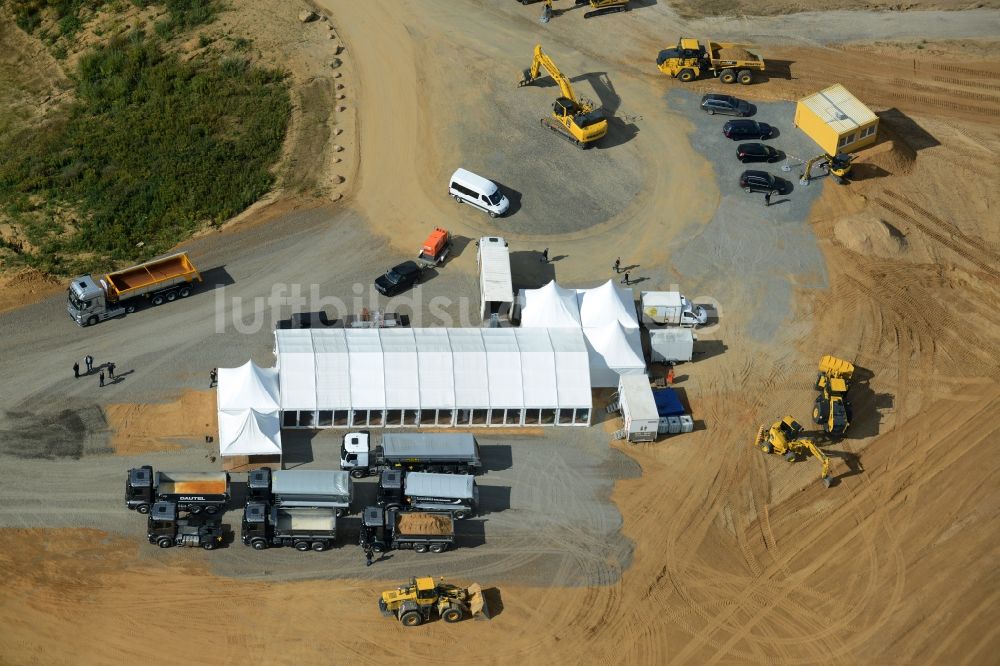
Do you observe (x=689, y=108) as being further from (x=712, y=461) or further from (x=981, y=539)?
(x=981, y=539)

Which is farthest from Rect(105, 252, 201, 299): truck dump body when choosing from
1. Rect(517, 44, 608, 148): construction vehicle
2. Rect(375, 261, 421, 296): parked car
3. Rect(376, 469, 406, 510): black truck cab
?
Rect(517, 44, 608, 148): construction vehicle

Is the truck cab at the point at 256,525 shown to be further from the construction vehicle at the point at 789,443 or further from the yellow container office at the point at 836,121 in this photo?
the yellow container office at the point at 836,121

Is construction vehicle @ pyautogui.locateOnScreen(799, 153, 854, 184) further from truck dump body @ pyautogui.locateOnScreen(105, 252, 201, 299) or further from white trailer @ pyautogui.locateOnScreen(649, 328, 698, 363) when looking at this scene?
truck dump body @ pyautogui.locateOnScreen(105, 252, 201, 299)

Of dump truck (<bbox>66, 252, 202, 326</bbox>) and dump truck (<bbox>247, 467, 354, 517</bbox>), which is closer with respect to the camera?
dump truck (<bbox>247, 467, 354, 517</bbox>)

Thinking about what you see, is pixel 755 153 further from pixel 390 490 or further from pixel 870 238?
pixel 390 490

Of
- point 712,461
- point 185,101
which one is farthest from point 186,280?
point 712,461

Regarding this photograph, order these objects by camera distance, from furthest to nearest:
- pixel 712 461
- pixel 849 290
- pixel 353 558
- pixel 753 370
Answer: pixel 849 290 → pixel 753 370 → pixel 712 461 → pixel 353 558

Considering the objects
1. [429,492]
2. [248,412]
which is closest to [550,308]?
[429,492]
